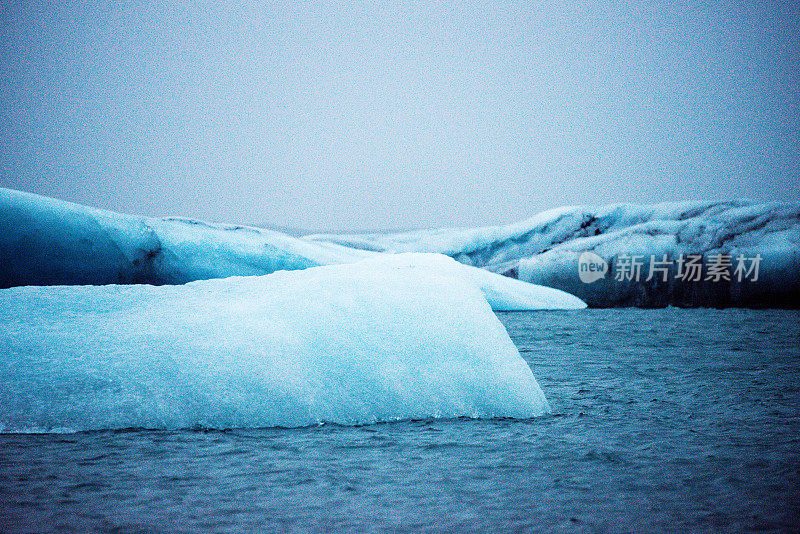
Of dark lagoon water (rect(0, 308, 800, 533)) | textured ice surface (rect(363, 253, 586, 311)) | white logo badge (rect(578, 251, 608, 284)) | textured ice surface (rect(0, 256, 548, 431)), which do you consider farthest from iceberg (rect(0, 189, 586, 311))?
white logo badge (rect(578, 251, 608, 284))

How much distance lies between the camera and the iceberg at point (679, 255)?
9297 mm

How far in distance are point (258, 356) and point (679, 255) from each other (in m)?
8.44

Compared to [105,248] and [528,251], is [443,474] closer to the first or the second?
[105,248]

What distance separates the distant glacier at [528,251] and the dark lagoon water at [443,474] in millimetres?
4174

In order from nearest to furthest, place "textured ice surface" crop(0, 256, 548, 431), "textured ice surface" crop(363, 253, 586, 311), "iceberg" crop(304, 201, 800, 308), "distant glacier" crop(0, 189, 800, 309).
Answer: "textured ice surface" crop(0, 256, 548, 431), "distant glacier" crop(0, 189, 800, 309), "textured ice surface" crop(363, 253, 586, 311), "iceberg" crop(304, 201, 800, 308)

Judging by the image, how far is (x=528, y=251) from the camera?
1196 cm

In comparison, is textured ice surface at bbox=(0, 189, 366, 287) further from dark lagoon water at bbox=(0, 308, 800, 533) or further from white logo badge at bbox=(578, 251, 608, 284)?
white logo badge at bbox=(578, 251, 608, 284)

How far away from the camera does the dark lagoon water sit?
141 centimetres

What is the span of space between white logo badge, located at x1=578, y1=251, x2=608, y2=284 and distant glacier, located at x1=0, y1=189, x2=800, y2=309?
14 millimetres

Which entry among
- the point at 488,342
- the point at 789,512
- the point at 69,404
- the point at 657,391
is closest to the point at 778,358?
the point at 657,391

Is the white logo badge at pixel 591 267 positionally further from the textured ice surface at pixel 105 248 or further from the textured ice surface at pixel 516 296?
the textured ice surface at pixel 105 248

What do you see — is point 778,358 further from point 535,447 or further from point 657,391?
point 535,447

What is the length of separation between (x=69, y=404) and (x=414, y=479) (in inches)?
43.1

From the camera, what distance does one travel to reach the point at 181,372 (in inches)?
87.6
